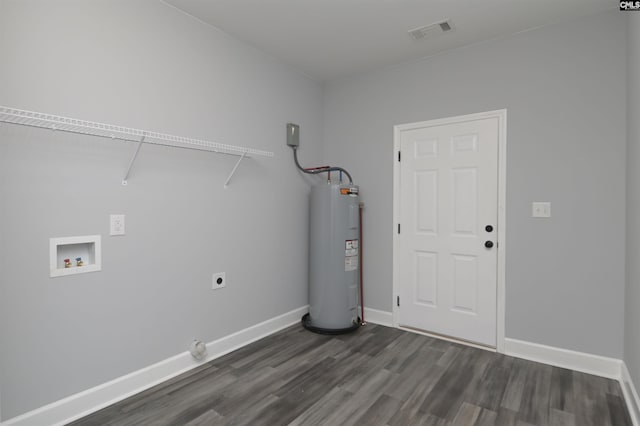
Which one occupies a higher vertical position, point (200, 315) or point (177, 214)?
point (177, 214)

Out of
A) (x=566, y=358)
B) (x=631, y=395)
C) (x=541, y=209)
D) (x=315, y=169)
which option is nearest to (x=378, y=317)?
(x=566, y=358)

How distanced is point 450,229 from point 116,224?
9.02ft

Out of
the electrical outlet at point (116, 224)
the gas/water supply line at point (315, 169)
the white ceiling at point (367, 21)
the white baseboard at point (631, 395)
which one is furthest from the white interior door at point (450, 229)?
the electrical outlet at point (116, 224)

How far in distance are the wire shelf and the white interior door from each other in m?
1.66

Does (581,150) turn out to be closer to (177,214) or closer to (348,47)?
(348,47)

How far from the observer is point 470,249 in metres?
3.08

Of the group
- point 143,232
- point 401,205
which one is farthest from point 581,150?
point 143,232

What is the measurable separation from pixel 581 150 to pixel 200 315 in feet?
10.7

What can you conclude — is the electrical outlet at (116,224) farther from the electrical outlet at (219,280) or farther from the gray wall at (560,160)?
the gray wall at (560,160)

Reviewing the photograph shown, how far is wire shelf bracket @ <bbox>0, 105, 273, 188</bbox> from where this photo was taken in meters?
1.72

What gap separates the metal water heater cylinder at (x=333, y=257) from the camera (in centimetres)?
334

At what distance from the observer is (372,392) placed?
2311mm

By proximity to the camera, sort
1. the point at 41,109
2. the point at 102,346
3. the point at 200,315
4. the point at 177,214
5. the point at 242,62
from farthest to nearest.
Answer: the point at 242,62 → the point at 200,315 → the point at 177,214 → the point at 102,346 → the point at 41,109

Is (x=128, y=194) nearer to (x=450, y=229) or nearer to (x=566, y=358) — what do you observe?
(x=450, y=229)
